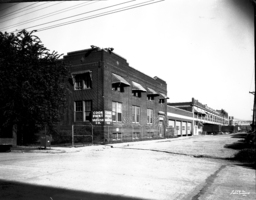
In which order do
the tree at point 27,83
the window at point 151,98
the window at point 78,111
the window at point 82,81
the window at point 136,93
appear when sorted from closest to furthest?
the tree at point 27,83, the window at point 82,81, the window at point 78,111, the window at point 136,93, the window at point 151,98

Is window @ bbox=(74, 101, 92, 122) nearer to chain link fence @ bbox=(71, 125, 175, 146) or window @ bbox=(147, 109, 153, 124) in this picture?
chain link fence @ bbox=(71, 125, 175, 146)

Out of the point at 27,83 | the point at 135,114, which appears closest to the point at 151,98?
the point at 135,114

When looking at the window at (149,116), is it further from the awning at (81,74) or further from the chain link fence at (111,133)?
the awning at (81,74)

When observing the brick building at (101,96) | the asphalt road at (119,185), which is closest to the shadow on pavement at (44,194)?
the asphalt road at (119,185)

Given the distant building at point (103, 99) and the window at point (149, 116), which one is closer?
the distant building at point (103, 99)

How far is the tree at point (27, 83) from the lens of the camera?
1652cm

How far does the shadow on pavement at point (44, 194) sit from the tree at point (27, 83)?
38.3 feet

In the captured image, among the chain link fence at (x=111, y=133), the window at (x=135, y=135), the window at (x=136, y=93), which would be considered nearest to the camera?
the chain link fence at (x=111, y=133)

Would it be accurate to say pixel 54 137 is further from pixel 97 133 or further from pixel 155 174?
pixel 155 174

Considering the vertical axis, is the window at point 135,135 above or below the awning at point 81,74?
below

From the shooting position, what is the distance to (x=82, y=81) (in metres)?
25.2

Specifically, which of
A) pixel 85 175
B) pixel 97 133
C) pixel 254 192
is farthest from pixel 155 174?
pixel 97 133

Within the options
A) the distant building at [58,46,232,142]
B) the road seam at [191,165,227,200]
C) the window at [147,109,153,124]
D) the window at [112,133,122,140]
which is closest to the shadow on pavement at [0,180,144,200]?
the road seam at [191,165,227,200]

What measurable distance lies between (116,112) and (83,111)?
139 inches
